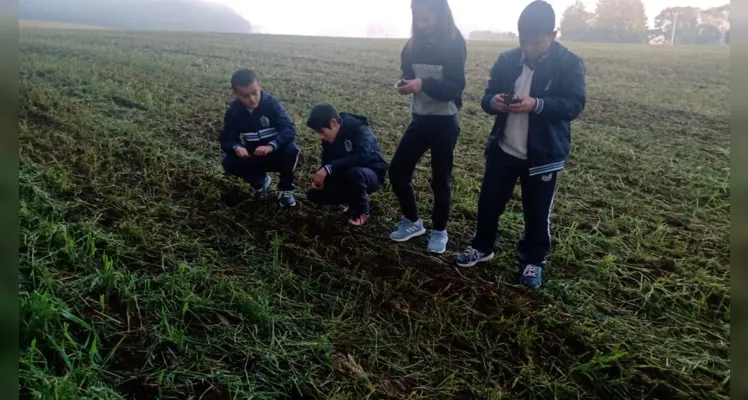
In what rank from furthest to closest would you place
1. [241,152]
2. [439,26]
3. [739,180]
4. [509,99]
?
[241,152] < [439,26] < [509,99] < [739,180]

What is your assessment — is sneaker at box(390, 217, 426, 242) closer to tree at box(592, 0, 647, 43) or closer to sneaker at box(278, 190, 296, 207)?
sneaker at box(278, 190, 296, 207)

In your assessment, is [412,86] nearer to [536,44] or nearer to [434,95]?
[434,95]

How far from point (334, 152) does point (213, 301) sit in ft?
3.36

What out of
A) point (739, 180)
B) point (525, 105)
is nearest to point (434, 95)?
point (525, 105)

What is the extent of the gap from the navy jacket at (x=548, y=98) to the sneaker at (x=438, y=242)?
52 centimetres

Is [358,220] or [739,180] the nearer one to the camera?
[739,180]

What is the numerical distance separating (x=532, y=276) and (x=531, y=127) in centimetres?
65

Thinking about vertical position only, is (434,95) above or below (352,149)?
above

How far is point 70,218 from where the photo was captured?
2408 millimetres

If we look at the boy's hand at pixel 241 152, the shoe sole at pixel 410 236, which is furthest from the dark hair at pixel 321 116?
the shoe sole at pixel 410 236

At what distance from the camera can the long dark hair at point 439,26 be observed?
208 centimetres

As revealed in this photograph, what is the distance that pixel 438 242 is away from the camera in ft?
8.13

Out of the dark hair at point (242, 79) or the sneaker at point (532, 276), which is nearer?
the sneaker at point (532, 276)

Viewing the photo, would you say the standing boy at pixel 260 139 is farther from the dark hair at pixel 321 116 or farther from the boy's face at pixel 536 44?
the boy's face at pixel 536 44
